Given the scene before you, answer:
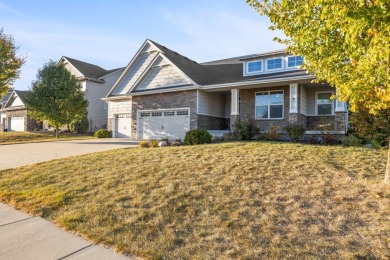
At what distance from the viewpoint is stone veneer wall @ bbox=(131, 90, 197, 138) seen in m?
17.9

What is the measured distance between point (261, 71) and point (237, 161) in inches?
421

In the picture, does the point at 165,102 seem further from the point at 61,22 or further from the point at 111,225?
the point at 111,225

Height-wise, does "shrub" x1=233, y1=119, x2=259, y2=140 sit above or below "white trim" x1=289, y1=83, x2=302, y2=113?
below

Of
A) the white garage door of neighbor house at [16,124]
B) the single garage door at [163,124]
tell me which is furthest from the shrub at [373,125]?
the white garage door of neighbor house at [16,124]

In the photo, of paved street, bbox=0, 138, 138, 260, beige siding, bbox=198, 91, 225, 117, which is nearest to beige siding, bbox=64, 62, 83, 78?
beige siding, bbox=198, 91, 225, 117

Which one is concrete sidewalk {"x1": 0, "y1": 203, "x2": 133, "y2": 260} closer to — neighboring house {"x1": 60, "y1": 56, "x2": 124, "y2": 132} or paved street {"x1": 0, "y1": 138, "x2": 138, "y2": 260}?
paved street {"x1": 0, "y1": 138, "x2": 138, "y2": 260}

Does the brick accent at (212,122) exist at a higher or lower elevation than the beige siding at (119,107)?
lower

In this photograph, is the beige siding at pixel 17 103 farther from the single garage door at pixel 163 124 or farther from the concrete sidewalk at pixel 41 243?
the concrete sidewalk at pixel 41 243

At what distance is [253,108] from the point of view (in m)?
17.6

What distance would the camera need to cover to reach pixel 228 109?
804 inches

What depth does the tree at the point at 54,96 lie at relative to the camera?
67.6 ft

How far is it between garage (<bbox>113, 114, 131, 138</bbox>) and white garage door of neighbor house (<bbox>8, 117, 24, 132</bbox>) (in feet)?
56.5

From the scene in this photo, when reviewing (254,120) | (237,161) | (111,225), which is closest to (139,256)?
(111,225)

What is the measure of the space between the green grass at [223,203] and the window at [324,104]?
8.01 meters
